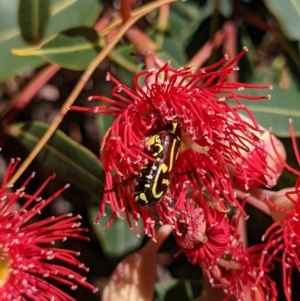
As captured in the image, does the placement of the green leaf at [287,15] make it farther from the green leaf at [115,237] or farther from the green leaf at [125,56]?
the green leaf at [115,237]

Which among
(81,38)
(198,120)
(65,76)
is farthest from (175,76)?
(65,76)

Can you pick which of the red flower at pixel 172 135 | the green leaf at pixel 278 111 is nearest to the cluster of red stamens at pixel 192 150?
the red flower at pixel 172 135

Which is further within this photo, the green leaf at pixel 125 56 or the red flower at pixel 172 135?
the green leaf at pixel 125 56

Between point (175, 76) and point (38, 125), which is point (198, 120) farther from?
point (38, 125)

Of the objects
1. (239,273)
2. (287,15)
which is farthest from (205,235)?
(287,15)

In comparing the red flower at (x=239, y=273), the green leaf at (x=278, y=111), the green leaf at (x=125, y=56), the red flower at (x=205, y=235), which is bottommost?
the red flower at (x=239, y=273)

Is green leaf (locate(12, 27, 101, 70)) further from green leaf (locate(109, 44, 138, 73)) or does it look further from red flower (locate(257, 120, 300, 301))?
red flower (locate(257, 120, 300, 301))
